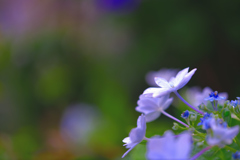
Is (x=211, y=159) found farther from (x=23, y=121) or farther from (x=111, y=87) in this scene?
(x=23, y=121)

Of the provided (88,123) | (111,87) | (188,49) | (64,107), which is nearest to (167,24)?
(188,49)

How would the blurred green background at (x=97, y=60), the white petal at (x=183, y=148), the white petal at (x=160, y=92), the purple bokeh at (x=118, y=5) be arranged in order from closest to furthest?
1. the white petal at (x=183, y=148)
2. the white petal at (x=160, y=92)
3. the blurred green background at (x=97, y=60)
4. the purple bokeh at (x=118, y=5)

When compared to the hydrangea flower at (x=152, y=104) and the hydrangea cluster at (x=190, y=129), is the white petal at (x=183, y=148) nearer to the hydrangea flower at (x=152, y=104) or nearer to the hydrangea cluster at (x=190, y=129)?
the hydrangea cluster at (x=190, y=129)

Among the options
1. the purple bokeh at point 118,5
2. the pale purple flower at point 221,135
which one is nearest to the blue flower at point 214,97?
the pale purple flower at point 221,135

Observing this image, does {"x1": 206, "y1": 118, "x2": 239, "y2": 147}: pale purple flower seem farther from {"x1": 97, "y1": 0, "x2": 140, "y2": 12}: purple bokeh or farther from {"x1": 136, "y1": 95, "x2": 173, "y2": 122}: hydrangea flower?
{"x1": 97, "y1": 0, "x2": 140, "y2": 12}: purple bokeh

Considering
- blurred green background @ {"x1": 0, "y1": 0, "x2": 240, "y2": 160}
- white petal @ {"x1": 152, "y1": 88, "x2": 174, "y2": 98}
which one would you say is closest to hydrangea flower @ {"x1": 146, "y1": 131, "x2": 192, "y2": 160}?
white petal @ {"x1": 152, "y1": 88, "x2": 174, "y2": 98}

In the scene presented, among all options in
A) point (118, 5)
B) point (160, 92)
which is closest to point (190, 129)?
point (160, 92)

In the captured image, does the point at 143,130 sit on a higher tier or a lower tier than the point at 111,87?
lower

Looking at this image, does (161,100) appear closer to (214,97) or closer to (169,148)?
(214,97)
